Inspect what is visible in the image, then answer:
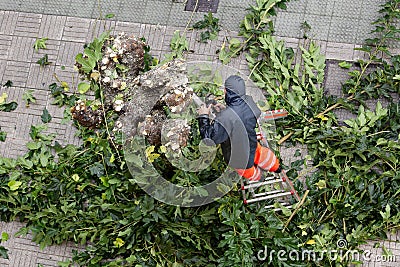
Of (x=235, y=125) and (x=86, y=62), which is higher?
(x=86, y=62)

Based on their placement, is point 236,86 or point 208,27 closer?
point 236,86

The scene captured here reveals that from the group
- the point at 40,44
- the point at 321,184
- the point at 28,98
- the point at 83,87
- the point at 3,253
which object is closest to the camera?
the point at 321,184

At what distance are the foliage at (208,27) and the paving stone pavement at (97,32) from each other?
0.22ft

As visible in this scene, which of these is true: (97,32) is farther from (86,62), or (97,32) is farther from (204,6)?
(204,6)

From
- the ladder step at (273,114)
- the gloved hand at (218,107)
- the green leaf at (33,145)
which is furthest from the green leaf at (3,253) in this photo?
the ladder step at (273,114)

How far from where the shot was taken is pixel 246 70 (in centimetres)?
580

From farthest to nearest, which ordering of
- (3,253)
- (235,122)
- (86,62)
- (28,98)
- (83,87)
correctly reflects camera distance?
(28,98) < (83,87) < (86,62) < (3,253) < (235,122)

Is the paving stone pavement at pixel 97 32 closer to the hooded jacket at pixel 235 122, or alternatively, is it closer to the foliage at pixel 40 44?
the foliage at pixel 40 44

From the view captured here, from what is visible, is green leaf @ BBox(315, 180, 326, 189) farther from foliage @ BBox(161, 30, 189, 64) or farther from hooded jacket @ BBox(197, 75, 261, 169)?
foliage @ BBox(161, 30, 189, 64)

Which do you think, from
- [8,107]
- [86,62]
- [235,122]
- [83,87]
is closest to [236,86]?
[235,122]

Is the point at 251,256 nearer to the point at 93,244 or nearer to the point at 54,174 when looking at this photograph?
the point at 93,244

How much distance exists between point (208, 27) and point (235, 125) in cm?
174

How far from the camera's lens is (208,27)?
19.6 feet

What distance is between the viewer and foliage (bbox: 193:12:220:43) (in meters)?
5.89
